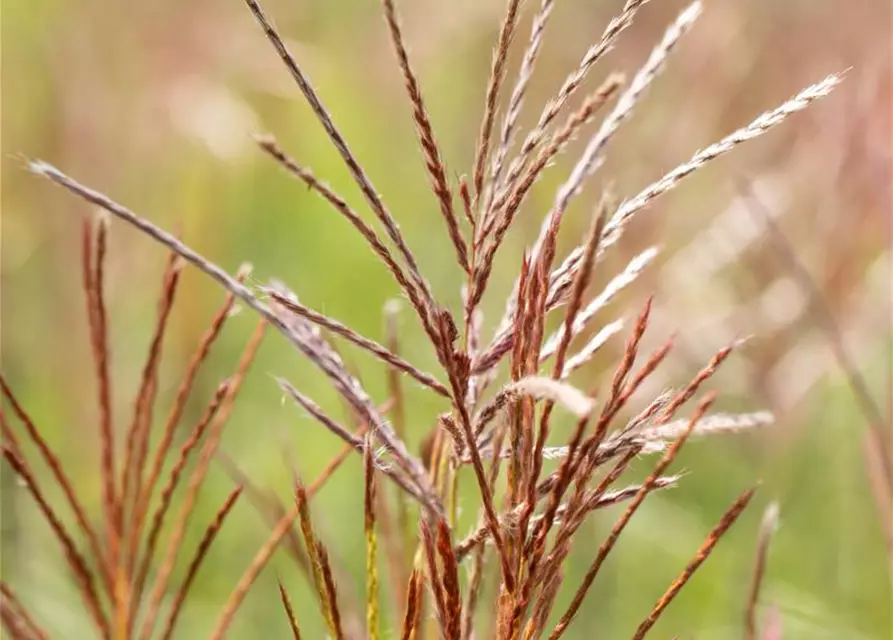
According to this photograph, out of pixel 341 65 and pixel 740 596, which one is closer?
pixel 740 596

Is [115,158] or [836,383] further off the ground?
[115,158]

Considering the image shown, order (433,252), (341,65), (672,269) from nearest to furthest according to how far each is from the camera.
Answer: (672,269) → (433,252) → (341,65)

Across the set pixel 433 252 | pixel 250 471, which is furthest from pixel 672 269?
pixel 250 471

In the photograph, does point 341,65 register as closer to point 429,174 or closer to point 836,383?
point 836,383

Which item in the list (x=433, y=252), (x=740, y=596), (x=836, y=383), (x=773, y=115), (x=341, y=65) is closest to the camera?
(x=773, y=115)

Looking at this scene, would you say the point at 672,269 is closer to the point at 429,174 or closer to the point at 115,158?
the point at 115,158

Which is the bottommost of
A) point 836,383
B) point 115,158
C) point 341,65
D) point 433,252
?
point 836,383

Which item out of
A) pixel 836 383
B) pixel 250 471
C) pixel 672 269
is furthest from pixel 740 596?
pixel 250 471
